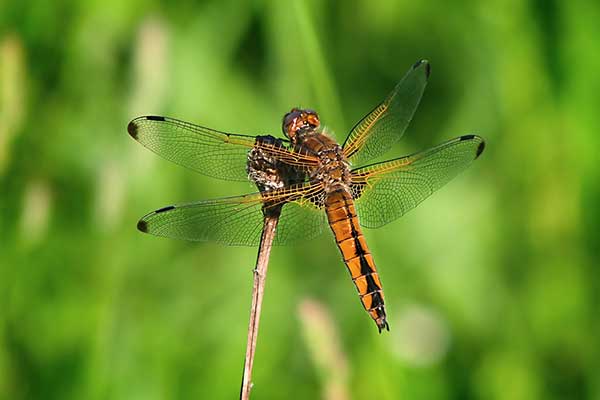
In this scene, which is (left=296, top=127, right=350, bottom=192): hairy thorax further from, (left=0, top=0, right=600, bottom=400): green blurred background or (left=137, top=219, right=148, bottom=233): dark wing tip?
(left=137, top=219, right=148, bottom=233): dark wing tip

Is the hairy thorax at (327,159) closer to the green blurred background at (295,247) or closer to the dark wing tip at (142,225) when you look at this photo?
the green blurred background at (295,247)

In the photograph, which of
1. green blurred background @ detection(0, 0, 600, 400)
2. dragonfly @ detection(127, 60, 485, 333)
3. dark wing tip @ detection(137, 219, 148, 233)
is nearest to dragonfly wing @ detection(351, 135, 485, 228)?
dragonfly @ detection(127, 60, 485, 333)

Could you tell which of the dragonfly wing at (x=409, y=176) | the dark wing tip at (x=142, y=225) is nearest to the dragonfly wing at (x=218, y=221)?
the dark wing tip at (x=142, y=225)

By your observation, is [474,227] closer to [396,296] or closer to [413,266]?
[413,266]

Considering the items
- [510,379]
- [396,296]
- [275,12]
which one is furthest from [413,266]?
[275,12]

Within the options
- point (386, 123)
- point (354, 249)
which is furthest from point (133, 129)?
point (386, 123)
